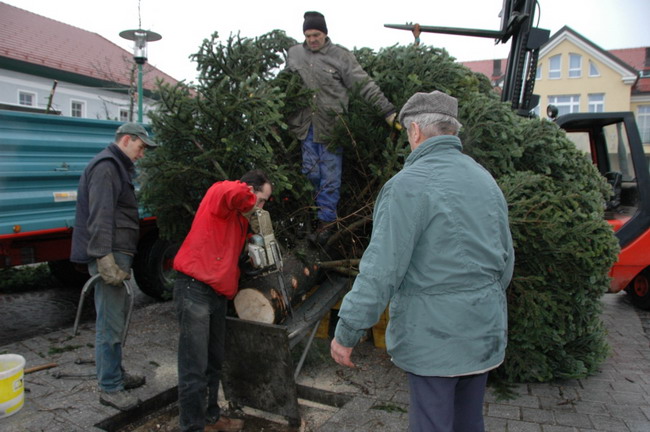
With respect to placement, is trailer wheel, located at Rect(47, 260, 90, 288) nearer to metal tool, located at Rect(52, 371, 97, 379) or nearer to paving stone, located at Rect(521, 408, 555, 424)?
metal tool, located at Rect(52, 371, 97, 379)

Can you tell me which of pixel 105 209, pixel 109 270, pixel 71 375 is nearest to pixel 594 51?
pixel 105 209

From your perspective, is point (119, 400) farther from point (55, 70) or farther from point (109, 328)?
point (55, 70)

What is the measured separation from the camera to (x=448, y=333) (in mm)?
1992

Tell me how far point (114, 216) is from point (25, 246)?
217 centimetres

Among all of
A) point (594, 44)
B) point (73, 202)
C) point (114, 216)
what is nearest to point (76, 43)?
point (73, 202)

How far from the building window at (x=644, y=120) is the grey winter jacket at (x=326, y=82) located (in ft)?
125

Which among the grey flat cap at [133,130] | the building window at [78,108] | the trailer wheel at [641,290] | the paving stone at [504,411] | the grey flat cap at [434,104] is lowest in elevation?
the paving stone at [504,411]

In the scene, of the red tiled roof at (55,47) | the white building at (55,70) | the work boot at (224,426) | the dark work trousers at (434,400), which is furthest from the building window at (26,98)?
the dark work trousers at (434,400)

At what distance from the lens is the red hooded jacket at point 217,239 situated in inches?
122

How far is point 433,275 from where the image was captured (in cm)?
202

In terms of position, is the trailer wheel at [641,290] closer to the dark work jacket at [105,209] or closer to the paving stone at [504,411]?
the paving stone at [504,411]

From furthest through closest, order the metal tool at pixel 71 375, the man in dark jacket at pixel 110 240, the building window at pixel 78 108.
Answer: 1. the building window at pixel 78 108
2. the metal tool at pixel 71 375
3. the man in dark jacket at pixel 110 240

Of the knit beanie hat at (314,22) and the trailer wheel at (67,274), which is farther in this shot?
the trailer wheel at (67,274)

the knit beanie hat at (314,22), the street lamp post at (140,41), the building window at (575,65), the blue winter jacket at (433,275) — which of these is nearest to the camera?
the blue winter jacket at (433,275)
